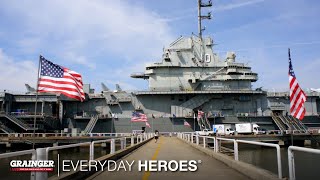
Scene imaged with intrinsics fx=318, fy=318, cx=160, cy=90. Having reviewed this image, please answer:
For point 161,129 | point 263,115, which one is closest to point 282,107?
point 263,115

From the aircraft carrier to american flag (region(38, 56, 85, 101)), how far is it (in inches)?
1516

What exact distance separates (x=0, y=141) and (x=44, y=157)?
41058 mm

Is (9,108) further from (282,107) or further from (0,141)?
(282,107)

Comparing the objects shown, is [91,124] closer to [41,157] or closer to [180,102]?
[180,102]

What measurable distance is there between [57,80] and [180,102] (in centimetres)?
4321

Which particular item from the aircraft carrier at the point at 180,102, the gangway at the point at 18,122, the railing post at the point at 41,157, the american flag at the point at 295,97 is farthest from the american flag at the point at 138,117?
the railing post at the point at 41,157

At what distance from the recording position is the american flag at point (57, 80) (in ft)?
53.4

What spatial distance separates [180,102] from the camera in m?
58.9

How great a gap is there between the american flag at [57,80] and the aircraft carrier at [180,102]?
3850 cm

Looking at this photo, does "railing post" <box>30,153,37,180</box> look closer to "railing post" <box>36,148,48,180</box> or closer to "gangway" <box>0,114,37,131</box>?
"railing post" <box>36,148,48,180</box>

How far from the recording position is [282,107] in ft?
187

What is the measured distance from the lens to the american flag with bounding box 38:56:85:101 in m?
16.3

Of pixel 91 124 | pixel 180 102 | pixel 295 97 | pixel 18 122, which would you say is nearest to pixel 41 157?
pixel 295 97

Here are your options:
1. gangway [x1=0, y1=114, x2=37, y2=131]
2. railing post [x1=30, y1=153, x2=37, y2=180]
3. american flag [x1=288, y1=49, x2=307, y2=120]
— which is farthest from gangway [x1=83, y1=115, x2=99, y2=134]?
railing post [x1=30, y1=153, x2=37, y2=180]
